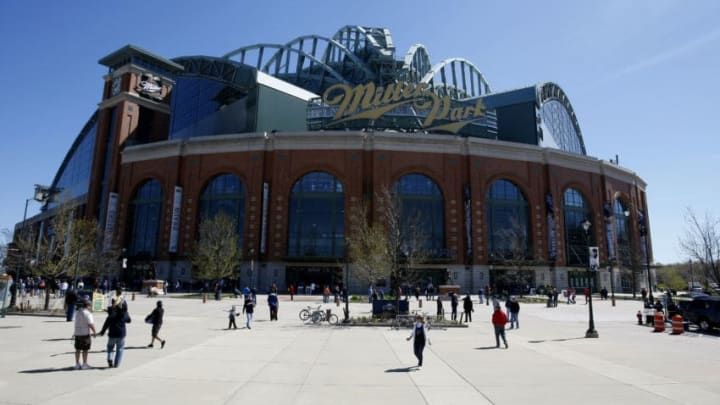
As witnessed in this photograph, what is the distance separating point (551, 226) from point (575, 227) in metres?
6.55

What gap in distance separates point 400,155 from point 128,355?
43.7 meters

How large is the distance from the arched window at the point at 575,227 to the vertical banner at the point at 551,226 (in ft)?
13.1

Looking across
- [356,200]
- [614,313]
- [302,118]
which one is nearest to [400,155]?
[356,200]

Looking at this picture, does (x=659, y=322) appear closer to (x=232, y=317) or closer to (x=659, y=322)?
(x=659, y=322)

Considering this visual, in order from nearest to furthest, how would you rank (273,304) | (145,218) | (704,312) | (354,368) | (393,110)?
1. (354,368)
2. (704,312)
3. (273,304)
4. (145,218)
5. (393,110)

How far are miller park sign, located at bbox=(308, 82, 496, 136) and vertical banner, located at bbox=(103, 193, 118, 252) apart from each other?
3026 centimetres

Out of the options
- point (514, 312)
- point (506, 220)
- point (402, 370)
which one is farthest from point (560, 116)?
point (402, 370)

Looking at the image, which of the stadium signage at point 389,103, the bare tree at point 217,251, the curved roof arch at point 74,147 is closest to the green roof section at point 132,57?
the curved roof arch at point 74,147

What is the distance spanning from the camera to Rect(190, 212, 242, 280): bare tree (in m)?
44.2

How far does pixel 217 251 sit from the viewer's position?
4788 centimetres

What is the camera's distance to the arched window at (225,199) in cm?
5462

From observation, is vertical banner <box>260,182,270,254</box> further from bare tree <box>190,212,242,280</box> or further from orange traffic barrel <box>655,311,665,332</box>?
orange traffic barrel <box>655,311,665,332</box>

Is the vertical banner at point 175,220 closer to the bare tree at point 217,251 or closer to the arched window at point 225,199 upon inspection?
the arched window at point 225,199

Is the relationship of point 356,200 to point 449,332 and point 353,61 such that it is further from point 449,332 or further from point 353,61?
point 353,61
